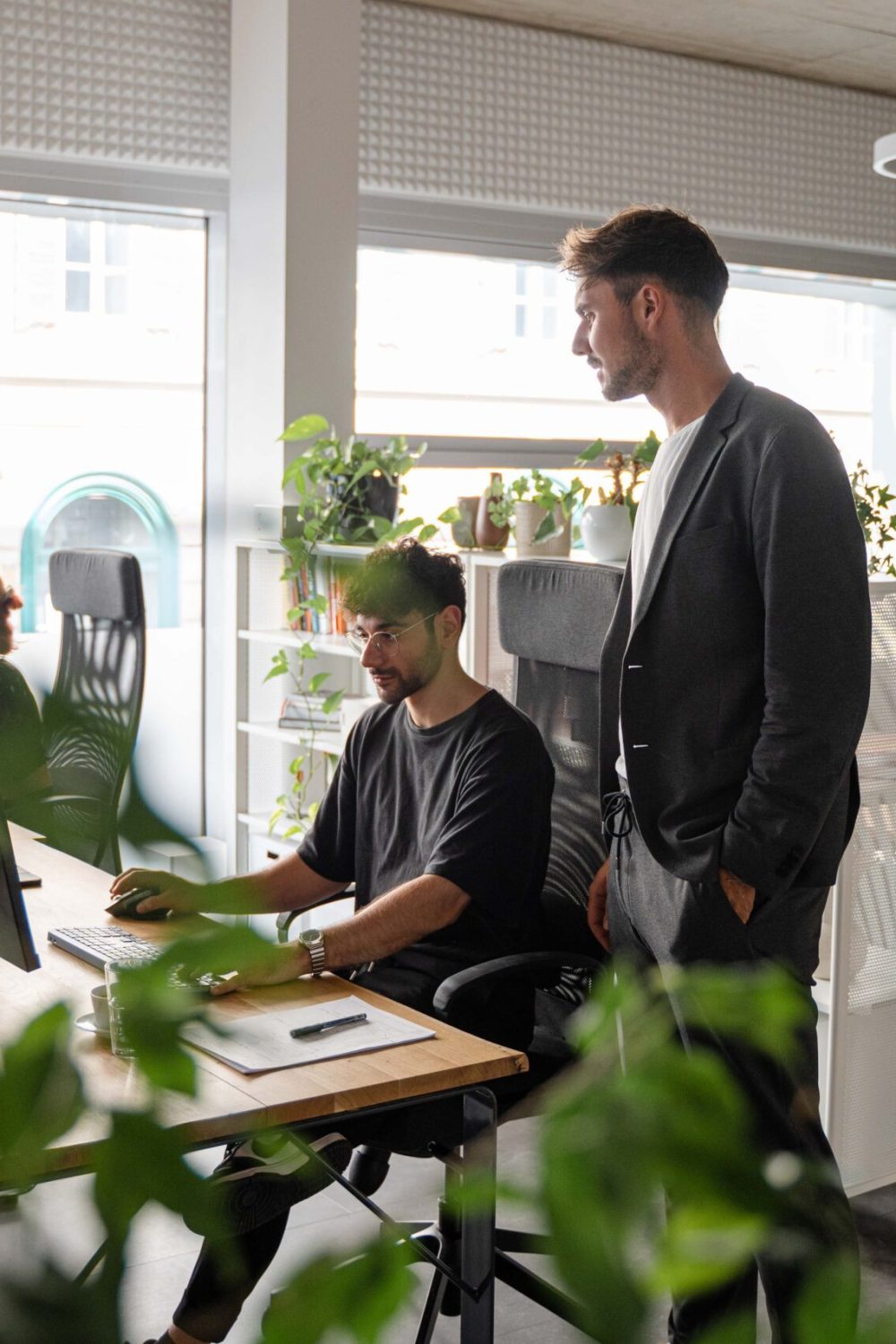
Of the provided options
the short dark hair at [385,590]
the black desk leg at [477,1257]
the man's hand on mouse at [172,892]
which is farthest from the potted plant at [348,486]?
the man's hand on mouse at [172,892]

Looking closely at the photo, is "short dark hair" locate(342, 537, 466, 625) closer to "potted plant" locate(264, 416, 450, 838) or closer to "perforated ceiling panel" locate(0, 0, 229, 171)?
"potted plant" locate(264, 416, 450, 838)

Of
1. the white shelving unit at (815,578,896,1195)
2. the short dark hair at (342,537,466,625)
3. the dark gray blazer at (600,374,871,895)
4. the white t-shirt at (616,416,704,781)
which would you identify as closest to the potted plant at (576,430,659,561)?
the white shelving unit at (815,578,896,1195)

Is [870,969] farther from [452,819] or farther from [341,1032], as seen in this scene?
[341,1032]

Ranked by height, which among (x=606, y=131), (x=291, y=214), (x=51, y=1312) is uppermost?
(x=606, y=131)

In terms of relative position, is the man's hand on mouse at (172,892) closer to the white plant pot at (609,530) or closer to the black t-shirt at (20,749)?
the black t-shirt at (20,749)

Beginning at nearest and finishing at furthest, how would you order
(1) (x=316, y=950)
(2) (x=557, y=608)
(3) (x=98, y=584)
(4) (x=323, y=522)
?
1. (1) (x=316, y=950)
2. (2) (x=557, y=608)
3. (3) (x=98, y=584)
4. (4) (x=323, y=522)

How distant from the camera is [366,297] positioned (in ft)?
18.0

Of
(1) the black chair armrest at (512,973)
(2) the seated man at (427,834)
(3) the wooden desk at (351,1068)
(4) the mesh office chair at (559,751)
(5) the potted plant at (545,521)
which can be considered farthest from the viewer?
(5) the potted plant at (545,521)

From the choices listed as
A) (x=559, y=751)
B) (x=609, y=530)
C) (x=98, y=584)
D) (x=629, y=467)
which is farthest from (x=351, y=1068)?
(x=98, y=584)

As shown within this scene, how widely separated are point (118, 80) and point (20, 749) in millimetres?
5074

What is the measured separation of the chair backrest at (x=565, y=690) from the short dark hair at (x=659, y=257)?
47 cm

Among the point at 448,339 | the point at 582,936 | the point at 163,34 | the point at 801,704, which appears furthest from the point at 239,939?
the point at 448,339

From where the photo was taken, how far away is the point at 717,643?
208 centimetres

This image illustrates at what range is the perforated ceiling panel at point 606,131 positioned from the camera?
5289mm
